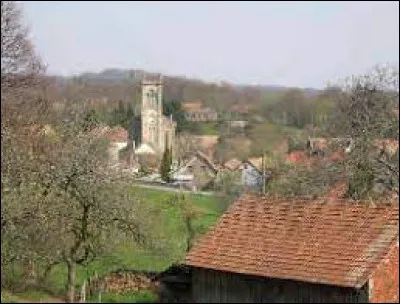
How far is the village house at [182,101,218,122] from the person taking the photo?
4525 inches

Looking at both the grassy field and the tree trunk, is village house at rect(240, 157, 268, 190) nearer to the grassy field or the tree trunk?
the grassy field

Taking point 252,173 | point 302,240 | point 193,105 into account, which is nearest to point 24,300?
point 302,240

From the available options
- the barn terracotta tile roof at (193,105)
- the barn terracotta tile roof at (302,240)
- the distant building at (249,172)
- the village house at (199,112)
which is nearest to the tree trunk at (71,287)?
the barn terracotta tile roof at (302,240)

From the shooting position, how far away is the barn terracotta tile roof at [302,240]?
63.9 feet

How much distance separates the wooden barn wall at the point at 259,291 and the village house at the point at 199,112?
88.3 meters

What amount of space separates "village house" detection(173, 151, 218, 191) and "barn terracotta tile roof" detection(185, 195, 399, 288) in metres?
32.8

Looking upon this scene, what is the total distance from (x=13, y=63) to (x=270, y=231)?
28.2 ft

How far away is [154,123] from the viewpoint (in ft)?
262

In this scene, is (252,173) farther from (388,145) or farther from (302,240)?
(302,240)

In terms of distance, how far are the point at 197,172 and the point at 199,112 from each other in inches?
2478

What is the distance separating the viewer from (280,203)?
22531mm

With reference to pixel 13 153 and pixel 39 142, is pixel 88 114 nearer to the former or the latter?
pixel 39 142

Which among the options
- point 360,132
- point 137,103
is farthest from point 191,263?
point 137,103

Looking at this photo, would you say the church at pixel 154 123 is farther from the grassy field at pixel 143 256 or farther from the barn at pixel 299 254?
the barn at pixel 299 254
